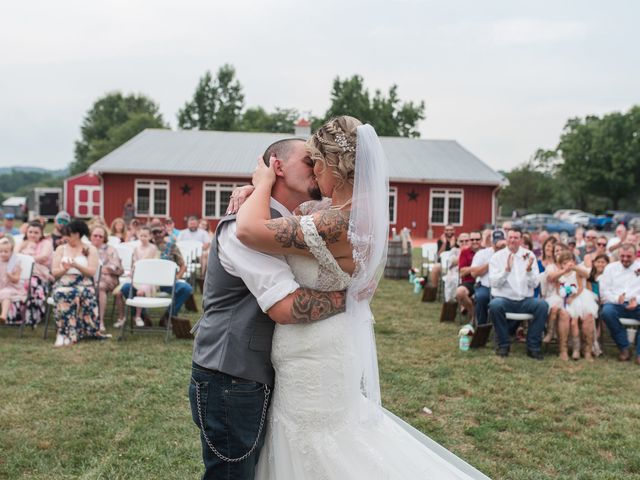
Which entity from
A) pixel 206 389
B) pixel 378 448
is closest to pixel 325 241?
pixel 206 389

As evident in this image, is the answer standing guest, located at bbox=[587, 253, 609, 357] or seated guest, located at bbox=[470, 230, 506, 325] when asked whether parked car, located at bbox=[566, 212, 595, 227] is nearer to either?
standing guest, located at bbox=[587, 253, 609, 357]

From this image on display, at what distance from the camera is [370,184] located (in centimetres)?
244

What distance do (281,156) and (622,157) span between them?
2208 inches

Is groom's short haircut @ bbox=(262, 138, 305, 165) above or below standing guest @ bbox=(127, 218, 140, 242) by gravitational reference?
above

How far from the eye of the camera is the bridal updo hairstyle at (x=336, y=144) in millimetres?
2379

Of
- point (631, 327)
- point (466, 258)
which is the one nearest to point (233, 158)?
point (466, 258)

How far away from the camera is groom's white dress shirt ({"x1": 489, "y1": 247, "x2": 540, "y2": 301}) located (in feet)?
26.6

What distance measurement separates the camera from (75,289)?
8133 millimetres

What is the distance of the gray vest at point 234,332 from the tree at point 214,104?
59.3 meters

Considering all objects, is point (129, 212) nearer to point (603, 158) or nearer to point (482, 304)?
point (482, 304)

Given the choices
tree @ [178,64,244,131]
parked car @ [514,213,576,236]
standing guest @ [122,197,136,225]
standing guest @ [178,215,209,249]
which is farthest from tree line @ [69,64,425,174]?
standing guest @ [178,215,209,249]

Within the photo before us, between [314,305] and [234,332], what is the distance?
1.06ft

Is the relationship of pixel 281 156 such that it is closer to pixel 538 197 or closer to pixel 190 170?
pixel 190 170

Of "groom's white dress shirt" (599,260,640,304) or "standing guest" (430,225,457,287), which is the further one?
"standing guest" (430,225,457,287)
